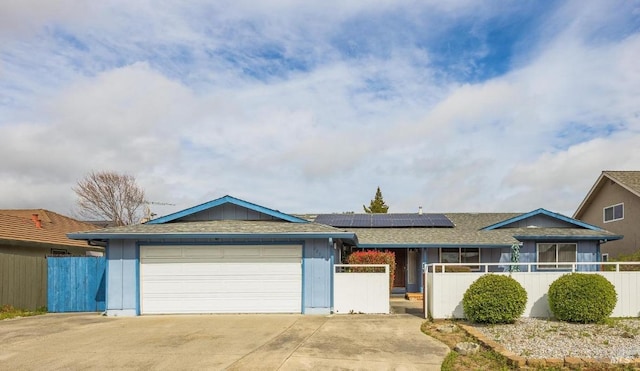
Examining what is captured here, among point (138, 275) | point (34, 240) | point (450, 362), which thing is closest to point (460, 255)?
point (138, 275)

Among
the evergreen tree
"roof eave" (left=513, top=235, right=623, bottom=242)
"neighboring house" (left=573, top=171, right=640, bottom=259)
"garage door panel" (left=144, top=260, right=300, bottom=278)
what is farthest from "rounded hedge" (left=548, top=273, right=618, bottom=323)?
the evergreen tree

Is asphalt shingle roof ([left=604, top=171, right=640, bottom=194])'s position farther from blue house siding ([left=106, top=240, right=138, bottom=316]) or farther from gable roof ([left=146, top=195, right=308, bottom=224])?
blue house siding ([left=106, top=240, right=138, bottom=316])

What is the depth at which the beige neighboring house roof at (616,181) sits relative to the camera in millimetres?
24672

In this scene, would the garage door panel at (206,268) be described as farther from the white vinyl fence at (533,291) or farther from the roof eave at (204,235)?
the white vinyl fence at (533,291)

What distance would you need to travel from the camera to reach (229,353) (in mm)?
9492

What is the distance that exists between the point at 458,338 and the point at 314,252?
5.90 meters

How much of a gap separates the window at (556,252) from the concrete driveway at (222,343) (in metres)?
10.8

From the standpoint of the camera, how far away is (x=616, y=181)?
1009 inches

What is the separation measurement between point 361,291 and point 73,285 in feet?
32.8

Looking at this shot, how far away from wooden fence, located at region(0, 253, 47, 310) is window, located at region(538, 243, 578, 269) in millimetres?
20658

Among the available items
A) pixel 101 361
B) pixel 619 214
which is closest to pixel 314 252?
pixel 101 361

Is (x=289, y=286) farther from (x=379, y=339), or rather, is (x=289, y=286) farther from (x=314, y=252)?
(x=379, y=339)

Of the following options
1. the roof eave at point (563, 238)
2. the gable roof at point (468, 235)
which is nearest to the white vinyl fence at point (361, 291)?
the gable roof at point (468, 235)

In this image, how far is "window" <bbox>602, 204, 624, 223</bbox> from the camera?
26.3m
